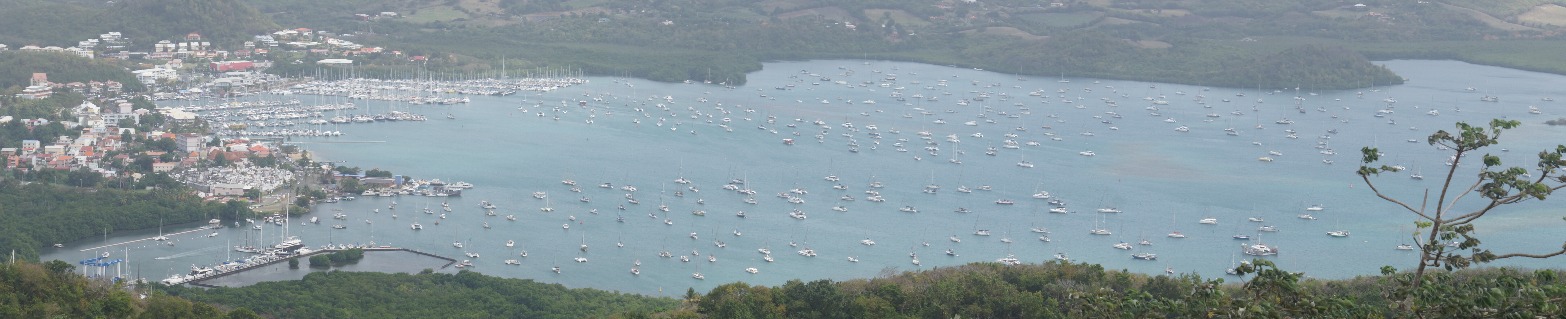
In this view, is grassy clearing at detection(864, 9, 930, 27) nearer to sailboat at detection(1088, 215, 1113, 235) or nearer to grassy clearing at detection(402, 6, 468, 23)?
grassy clearing at detection(402, 6, 468, 23)

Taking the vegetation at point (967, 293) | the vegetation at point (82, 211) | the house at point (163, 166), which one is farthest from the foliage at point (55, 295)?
the house at point (163, 166)

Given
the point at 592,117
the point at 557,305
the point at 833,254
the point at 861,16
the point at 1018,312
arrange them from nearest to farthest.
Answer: the point at 1018,312
the point at 557,305
the point at 833,254
the point at 592,117
the point at 861,16

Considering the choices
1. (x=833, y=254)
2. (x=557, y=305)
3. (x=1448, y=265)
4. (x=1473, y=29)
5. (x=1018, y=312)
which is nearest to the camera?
(x=1448, y=265)

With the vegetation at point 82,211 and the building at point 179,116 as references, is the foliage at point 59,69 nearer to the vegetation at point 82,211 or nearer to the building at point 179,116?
the building at point 179,116

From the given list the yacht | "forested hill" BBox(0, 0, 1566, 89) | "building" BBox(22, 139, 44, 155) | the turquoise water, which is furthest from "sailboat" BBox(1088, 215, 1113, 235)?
"forested hill" BBox(0, 0, 1566, 89)

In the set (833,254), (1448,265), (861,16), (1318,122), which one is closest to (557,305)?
(833,254)

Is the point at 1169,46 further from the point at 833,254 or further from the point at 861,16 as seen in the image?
the point at 833,254
